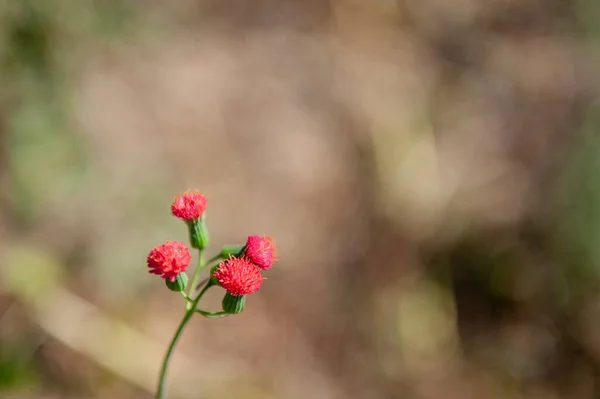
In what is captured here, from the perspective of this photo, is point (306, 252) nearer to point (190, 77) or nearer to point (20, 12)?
point (190, 77)

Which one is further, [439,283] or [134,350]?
[439,283]

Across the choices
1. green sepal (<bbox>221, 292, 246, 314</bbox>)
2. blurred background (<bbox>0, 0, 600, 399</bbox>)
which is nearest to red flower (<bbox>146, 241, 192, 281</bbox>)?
green sepal (<bbox>221, 292, 246, 314</bbox>)

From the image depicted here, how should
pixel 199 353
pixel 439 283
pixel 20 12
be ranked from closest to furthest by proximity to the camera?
pixel 20 12, pixel 199 353, pixel 439 283

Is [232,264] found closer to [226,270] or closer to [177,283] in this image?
[226,270]

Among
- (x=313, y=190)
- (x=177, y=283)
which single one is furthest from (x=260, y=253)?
(x=313, y=190)

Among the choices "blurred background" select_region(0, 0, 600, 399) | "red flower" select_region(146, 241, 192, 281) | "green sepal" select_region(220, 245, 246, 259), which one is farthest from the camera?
"blurred background" select_region(0, 0, 600, 399)

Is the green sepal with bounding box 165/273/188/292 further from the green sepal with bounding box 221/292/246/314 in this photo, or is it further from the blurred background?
the blurred background

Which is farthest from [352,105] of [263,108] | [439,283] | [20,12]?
[20,12]
